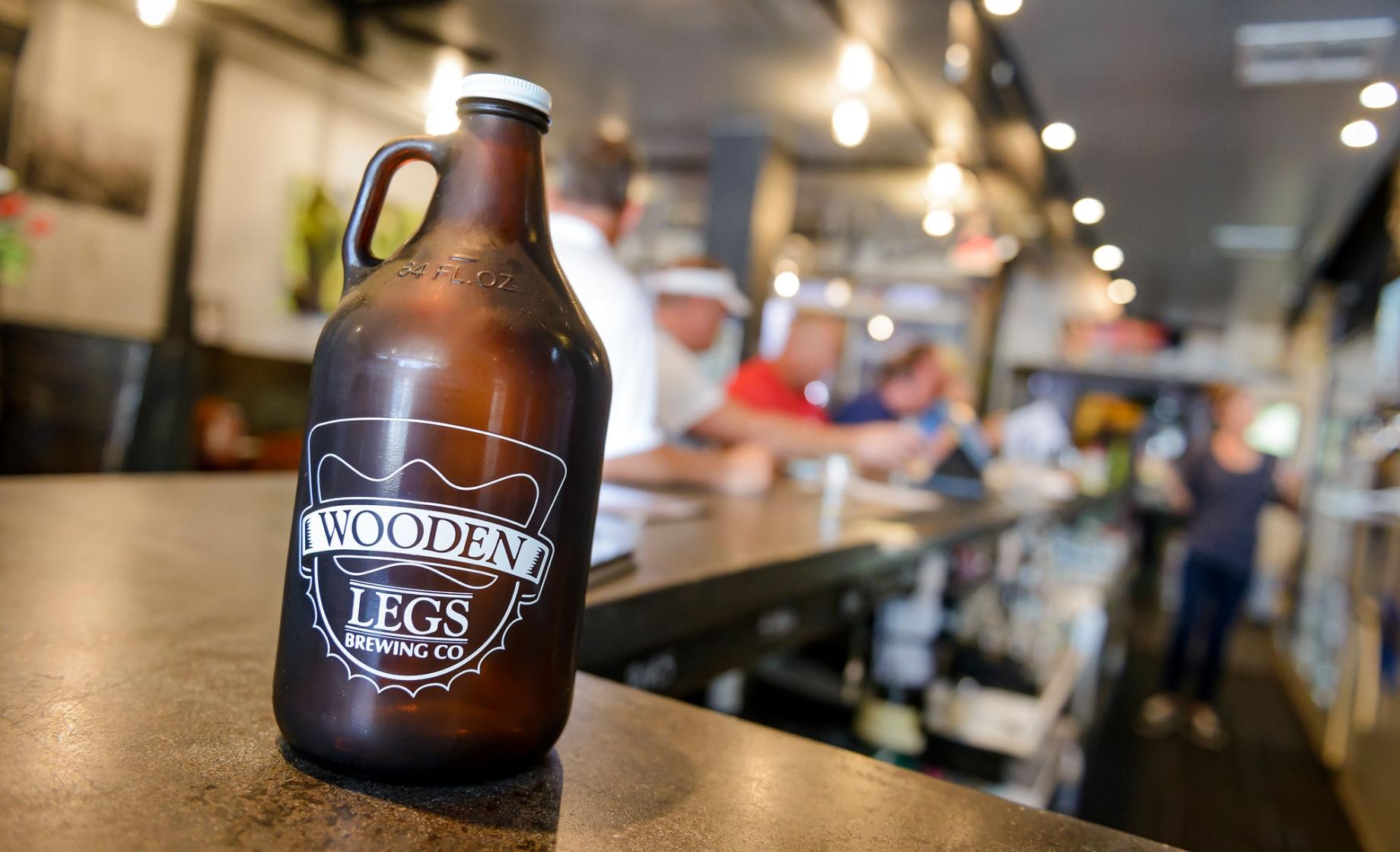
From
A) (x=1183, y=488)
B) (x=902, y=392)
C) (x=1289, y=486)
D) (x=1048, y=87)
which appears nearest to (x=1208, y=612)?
(x=1183, y=488)

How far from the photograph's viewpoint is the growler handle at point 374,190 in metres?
0.47

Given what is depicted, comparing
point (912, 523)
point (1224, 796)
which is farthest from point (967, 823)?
point (1224, 796)

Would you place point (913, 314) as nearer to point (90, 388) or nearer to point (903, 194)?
point (903, 194)

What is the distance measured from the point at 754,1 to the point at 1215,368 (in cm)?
804

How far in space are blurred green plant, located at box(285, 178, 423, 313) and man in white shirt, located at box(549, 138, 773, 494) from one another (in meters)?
4.03

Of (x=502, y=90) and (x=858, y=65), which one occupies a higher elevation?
(x=858, y=65)

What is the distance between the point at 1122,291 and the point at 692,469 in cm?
809

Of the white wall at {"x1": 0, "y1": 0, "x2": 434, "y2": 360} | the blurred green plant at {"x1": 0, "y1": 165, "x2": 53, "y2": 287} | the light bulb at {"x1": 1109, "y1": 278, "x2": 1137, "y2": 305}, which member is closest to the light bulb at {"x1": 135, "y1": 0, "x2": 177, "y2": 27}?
the blurred green plant at {"x1": 0, "y1": 165, "x2": 53, "y2": 287}

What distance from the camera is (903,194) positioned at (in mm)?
6824

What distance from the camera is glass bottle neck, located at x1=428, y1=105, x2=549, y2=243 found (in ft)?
1.54

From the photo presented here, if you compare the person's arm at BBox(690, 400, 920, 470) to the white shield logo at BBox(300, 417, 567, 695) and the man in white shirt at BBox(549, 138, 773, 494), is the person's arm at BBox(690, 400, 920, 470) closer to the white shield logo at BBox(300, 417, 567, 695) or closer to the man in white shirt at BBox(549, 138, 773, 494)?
the man in white shirt at BBox(549, 138, 773, 494)

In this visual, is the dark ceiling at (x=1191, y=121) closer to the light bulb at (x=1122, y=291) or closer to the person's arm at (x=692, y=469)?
the light bulb at (x=1122, y=291)

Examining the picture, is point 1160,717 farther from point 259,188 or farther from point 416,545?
point 259,188

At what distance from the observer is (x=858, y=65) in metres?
3.89
